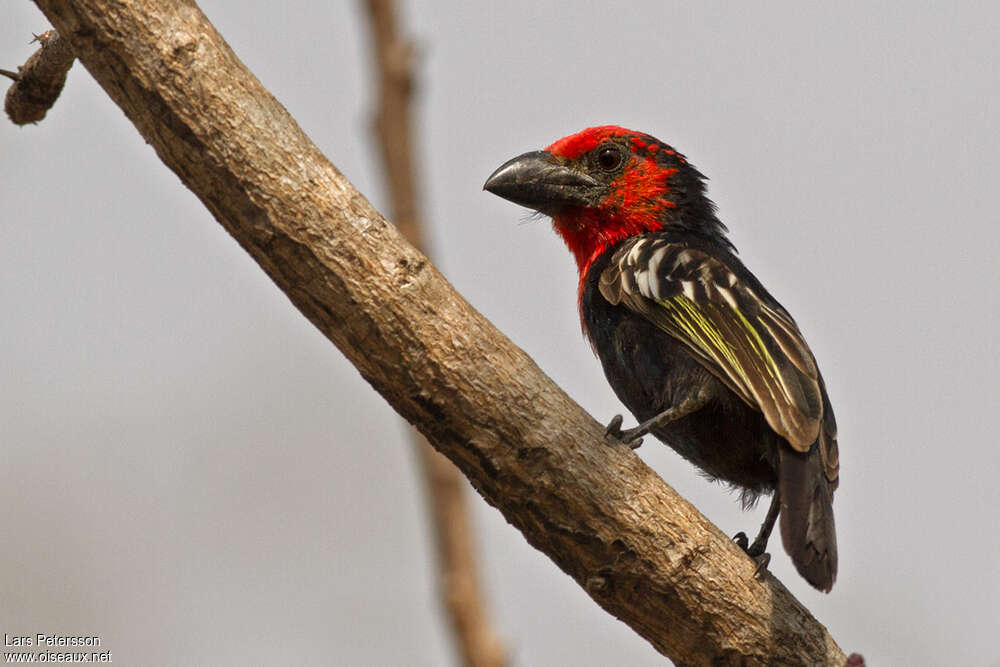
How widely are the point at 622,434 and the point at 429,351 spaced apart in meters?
0.65

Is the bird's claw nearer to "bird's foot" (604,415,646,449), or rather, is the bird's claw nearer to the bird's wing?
the bird's wing

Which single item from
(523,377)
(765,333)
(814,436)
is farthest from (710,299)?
(523,377)

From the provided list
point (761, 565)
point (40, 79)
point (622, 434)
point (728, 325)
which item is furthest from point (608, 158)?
point (40, 79)

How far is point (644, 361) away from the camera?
3.79 meters

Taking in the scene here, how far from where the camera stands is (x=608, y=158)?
4.86 m

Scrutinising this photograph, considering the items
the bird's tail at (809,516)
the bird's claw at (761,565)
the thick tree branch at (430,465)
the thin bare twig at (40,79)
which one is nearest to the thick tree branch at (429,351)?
the bird's claw at (761,565)

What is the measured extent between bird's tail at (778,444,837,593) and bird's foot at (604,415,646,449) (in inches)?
18.4

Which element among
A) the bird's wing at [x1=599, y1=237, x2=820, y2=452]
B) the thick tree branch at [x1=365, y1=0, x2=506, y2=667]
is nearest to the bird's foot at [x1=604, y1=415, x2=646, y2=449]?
the bird's wing at [x1=599, y1=237, x2=820, y2=452]

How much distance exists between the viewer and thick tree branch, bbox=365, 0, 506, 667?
433cm

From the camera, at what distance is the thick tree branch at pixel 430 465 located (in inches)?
171

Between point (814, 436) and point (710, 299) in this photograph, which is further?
point (710, 299)

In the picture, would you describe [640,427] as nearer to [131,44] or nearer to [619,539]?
[619,539]

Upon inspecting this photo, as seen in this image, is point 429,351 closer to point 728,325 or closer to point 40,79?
point 728,325

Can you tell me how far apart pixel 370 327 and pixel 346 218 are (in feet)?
0.94
